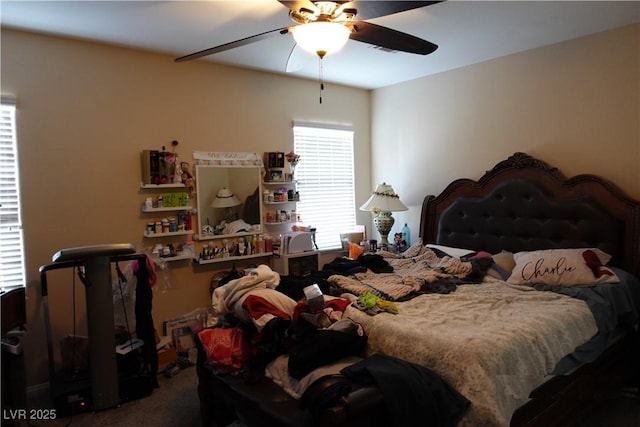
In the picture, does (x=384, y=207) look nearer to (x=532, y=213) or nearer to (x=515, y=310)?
(x=532, y=213)

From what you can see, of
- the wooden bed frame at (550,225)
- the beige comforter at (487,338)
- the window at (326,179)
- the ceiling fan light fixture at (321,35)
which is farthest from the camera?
the window at (326,179)

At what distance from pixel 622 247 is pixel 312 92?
3.16 meters

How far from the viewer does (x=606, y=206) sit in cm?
317

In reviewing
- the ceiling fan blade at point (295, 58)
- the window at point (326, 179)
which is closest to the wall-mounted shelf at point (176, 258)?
the window at point (326, 179)

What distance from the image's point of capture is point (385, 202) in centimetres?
444

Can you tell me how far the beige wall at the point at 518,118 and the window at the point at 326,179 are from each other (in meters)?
0.45

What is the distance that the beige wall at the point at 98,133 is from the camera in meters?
3.07

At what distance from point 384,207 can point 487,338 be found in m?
2.55

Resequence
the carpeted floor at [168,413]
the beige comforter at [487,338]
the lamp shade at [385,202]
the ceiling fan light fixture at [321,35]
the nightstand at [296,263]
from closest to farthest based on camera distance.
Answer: the beige comforter at [487,338] < the ceiling fan light fixture at [321,35] < the carpeted floor at [168,413] < the nightstand at [296,263] < the lamp shade at [385,202]

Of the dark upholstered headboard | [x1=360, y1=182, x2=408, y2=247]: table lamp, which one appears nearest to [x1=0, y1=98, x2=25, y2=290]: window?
[x1=360, y1=182, x2=408, y2=247]: table lamp

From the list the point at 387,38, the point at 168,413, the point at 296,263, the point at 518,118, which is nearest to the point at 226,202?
the point at 296,263

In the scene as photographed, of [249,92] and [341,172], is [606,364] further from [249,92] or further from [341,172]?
[249,92]

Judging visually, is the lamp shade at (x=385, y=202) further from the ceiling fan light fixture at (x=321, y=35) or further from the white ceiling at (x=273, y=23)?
the ceiling fan light fixture at (x=321, y=35)

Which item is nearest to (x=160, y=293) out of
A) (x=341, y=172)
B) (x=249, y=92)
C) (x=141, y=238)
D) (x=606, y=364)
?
(x=141, y=238)
